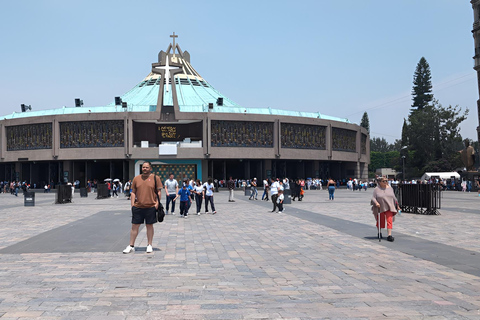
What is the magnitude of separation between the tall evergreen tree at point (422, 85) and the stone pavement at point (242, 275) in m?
86.5

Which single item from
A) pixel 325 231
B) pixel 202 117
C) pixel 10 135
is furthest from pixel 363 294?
pixel 10 135

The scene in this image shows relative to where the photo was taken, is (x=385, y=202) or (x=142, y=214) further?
(x=385, y=202)

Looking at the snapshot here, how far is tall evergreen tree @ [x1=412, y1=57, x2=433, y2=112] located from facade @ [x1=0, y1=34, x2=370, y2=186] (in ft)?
114


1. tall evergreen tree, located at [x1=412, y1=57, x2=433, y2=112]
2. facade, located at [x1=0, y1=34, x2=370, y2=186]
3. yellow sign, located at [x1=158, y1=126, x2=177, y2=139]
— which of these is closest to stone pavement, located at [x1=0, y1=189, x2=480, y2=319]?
facade, located at [x1=0, y1=34, x2=370, y2=186]

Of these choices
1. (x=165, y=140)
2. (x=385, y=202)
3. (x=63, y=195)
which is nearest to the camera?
(x=385, y=202)

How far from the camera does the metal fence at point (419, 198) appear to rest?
1797 cm

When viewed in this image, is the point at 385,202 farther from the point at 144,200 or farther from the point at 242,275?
the point at 144,200

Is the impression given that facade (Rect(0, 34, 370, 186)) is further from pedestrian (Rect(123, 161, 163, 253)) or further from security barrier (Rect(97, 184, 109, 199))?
pedestrian (Rect(123, 161, 163, 253))

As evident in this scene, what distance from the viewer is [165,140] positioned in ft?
197

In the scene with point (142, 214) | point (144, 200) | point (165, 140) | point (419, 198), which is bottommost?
point (419, 198)

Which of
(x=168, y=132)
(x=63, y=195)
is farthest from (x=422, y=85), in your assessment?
(x=63, y=195)

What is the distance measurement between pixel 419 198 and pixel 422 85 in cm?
8118

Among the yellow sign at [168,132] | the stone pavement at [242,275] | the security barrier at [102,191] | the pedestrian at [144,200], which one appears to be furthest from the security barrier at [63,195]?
the yellow sign at [168,132]

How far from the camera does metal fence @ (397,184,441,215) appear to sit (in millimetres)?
17969
